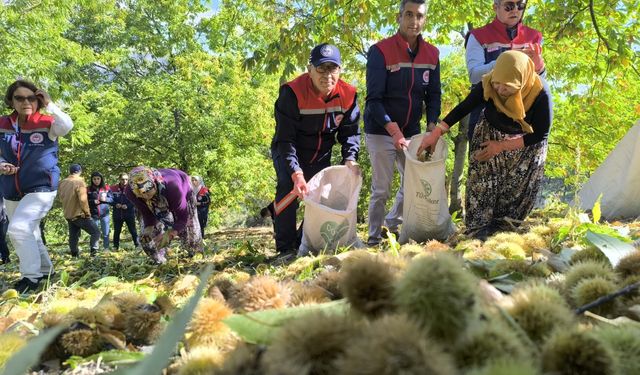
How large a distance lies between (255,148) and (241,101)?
1.99 m

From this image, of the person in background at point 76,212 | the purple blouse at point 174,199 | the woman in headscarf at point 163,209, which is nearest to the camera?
the woman in headscarf at point 163,209

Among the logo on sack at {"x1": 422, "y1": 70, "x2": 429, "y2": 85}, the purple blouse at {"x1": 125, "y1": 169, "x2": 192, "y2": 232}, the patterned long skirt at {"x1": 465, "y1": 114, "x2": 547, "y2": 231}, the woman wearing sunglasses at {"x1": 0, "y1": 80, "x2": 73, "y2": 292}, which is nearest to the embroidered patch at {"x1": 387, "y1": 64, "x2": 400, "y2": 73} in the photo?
the logo on sack at {"x1": 422, "y1": 70, "x2": 429, "y2": 85}

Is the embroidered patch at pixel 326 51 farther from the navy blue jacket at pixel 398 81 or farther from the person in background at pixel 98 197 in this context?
the person in background at pixel 98 197

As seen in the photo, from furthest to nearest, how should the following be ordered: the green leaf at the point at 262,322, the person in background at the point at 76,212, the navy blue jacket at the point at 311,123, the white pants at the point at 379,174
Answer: the person in background at the point at 76,212
the white pants at the point at 379,174
the navy blue jacket at the point at 311,123
the green leaf at the point at 262,322

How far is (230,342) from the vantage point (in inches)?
38.4

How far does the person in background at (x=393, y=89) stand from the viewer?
455 cm

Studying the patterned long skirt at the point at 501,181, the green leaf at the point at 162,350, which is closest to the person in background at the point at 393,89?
the patterned long skirt at the point at 501,181

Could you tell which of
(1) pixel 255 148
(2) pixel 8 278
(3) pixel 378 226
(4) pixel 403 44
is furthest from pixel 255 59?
(1) pixel 255 148

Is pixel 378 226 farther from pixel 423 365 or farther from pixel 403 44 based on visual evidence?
pixel 423 365

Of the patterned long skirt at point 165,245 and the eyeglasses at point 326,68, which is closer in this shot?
the eyeglasses at point 326,68

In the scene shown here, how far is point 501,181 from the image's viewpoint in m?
4.28

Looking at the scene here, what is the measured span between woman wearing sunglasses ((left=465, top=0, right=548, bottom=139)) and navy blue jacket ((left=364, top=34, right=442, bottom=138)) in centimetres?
42

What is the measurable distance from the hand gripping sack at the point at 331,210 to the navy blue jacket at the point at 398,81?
2.19 ft

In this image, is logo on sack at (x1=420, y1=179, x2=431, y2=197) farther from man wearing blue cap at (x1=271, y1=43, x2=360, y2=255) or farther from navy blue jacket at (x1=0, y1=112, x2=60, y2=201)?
navy blue jacket at (x1=0, y1=112, x2=60, y2=201)
